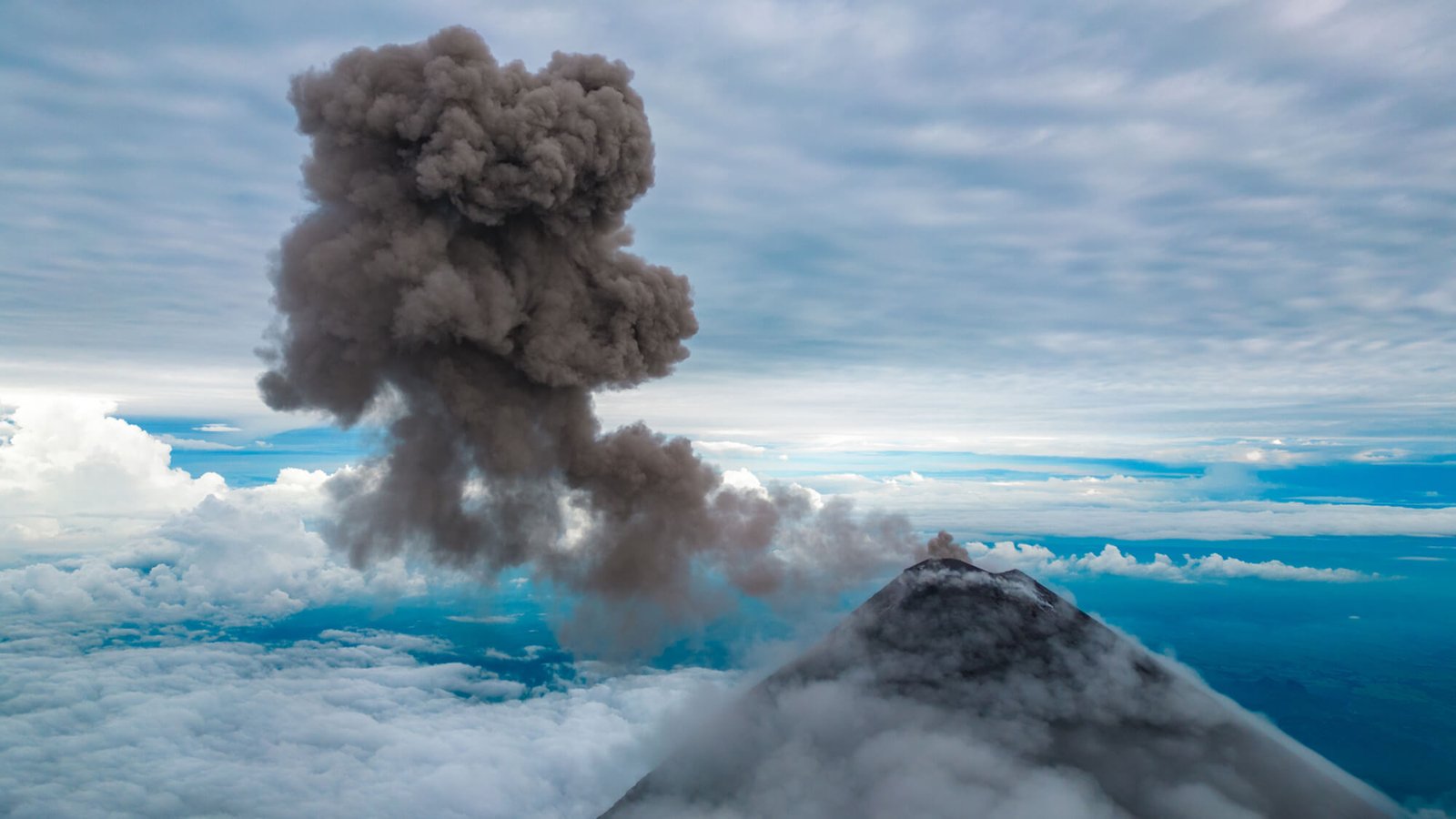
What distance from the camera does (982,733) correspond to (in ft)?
142

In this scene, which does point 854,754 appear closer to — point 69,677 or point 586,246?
point 586,246

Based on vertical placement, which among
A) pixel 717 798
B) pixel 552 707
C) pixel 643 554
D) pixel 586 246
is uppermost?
pixel 586 246

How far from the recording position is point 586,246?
44312mm

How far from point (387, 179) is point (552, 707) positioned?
18565 cm

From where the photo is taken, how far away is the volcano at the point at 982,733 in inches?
1571

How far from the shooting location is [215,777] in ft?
445

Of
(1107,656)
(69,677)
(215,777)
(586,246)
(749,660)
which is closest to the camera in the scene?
(586,246)

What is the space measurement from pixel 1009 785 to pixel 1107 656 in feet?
44.9

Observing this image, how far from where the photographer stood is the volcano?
131ft

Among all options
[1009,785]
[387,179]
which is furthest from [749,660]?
[387,179]

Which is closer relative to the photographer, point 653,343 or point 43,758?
point 653,343

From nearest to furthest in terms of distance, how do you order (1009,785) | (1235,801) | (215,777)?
(1009,785) → (1235,801) → (215,777)

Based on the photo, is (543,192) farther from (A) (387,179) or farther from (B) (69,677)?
(B) (69,677)

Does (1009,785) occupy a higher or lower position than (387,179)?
lower
